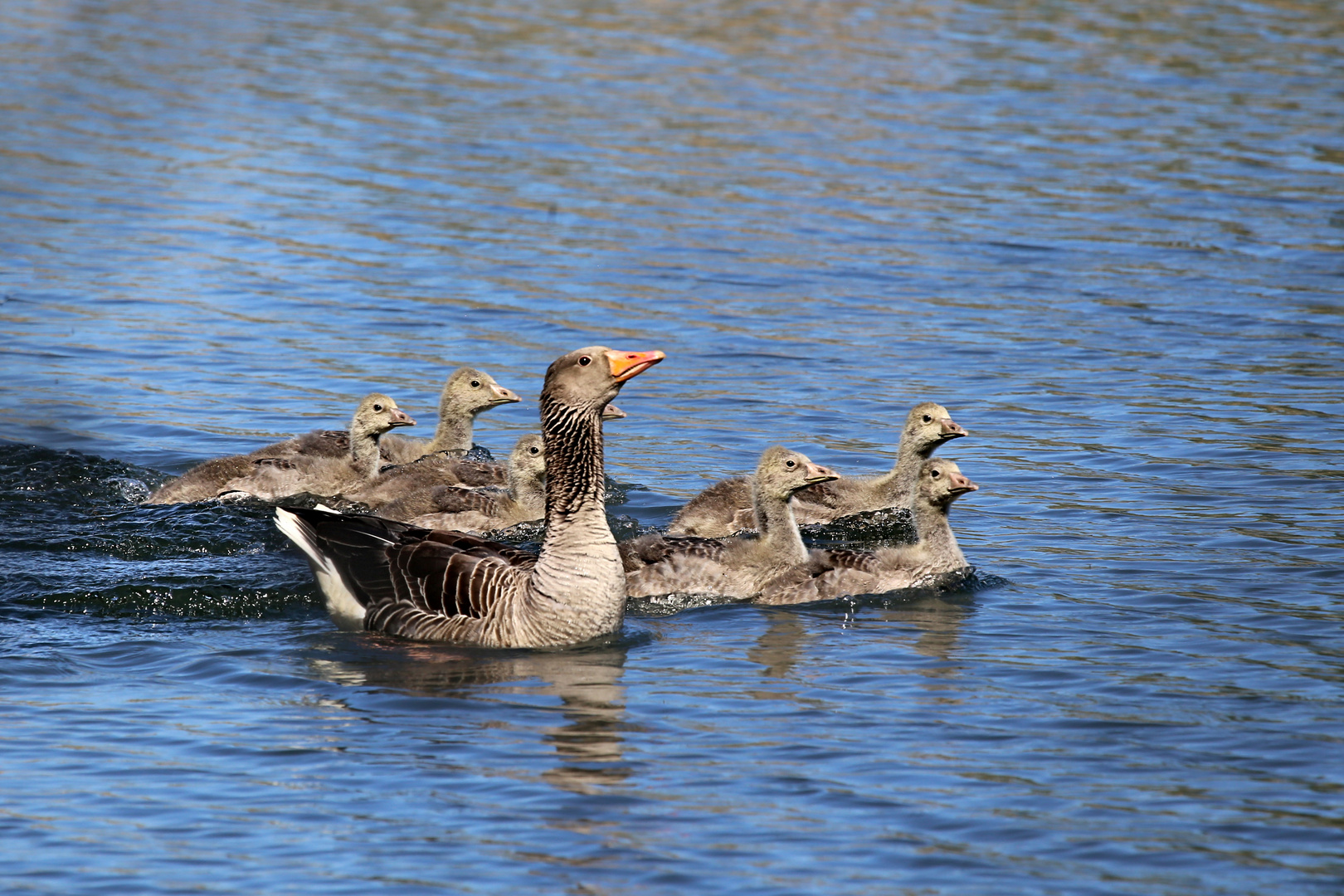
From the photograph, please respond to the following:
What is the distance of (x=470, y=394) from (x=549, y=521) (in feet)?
Result: 15.9

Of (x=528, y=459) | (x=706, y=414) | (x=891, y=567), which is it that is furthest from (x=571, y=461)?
(x=706, y=414)

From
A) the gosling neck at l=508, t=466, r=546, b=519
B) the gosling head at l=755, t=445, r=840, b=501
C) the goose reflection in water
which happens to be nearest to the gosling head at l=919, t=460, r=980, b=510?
the gosling head at l=755, t=445, r=840, b=501

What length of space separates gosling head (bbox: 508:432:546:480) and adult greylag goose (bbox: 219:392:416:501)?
3.66 ft

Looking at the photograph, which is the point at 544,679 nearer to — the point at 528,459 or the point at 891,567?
the point at 891,567

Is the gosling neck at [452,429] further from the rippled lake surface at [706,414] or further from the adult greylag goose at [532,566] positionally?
the adult greylag goose at [532,566]

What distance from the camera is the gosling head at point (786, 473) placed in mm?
13672

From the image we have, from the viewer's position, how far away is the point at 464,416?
1720cm

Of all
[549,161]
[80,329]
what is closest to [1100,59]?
[549,161]

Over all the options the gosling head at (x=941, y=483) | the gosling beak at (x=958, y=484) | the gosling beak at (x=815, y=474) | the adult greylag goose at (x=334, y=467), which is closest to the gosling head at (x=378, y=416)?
the adult greylag goose at (x=334, y=467)

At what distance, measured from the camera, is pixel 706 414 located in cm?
1895

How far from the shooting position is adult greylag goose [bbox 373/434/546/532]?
15297 mm

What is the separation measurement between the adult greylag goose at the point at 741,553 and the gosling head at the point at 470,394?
3.37m

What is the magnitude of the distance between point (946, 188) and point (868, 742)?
20.0 meters

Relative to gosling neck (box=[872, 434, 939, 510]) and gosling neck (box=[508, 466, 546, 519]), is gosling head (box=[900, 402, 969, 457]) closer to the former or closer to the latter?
gosling neck (box=[872, 434, 939, 510])
